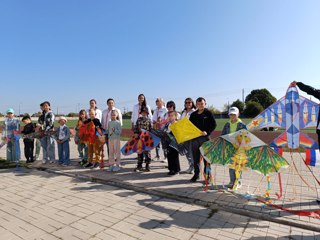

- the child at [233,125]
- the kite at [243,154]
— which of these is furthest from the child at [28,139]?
the child at [233,125]

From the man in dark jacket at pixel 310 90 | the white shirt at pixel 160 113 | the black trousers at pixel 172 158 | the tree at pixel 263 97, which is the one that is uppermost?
the tree at pixel 263 97

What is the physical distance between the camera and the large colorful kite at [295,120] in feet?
14.2

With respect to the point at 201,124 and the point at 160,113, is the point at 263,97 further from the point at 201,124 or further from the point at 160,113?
the point at 201,124

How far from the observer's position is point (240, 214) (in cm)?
377

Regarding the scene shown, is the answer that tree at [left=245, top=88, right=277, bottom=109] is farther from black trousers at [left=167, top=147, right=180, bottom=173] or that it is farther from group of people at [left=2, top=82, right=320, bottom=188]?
black trousers at [left=167, top=147, right=180, bottom=173]

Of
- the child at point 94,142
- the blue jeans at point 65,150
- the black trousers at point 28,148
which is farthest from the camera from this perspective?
the black trousers at point 28,148

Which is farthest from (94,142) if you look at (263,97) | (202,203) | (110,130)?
(263,97)

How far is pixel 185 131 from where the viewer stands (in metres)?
5.38

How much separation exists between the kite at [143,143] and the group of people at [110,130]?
139 millimetres

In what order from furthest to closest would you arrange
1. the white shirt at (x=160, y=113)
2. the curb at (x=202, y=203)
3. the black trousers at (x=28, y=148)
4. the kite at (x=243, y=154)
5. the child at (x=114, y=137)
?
the black trousers at (x=28, y=148) → the white shirt at (x=160, y=113) → the child at (x=114, y=137) → the kite at (x=243, y=154) → the curb at (x=202, y=203)

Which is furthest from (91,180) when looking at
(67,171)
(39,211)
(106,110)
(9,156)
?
(9,156)

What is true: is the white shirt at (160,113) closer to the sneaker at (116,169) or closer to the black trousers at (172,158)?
the black trousers at (172,158)

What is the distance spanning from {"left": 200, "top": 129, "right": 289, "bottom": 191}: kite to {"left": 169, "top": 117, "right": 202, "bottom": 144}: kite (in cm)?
54

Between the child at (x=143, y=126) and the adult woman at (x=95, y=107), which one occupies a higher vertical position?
the adult woman at (x=95, y=107)
